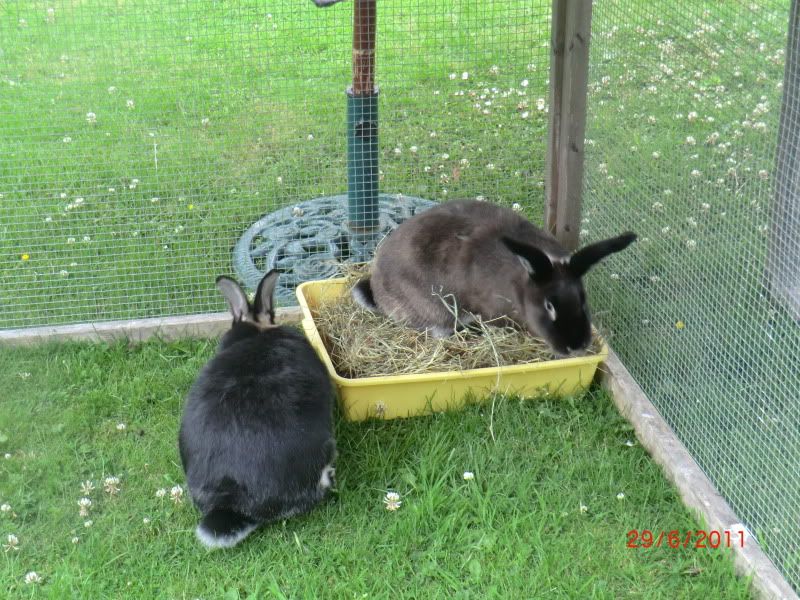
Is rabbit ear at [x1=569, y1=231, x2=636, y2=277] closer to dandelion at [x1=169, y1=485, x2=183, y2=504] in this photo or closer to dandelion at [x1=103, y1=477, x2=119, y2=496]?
dandelion at [x1=169, y1=485, x2=183, y2=504]

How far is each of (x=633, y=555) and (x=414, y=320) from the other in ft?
5.00

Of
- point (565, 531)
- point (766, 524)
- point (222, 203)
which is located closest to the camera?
point (766, 524)

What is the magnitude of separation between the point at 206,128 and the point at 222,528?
2550mm

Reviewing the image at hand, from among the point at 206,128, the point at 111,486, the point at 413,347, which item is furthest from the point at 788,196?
the point at 206,128

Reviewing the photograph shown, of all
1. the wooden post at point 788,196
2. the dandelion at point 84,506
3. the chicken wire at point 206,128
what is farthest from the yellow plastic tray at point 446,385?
the chicken wire at point 206,128

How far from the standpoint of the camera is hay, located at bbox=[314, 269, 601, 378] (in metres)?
4.02

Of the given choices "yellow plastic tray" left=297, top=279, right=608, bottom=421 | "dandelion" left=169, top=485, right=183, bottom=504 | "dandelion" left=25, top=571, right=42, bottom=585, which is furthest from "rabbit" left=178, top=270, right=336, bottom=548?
"dandelion" left=25, top=571, right=42, bottom=585

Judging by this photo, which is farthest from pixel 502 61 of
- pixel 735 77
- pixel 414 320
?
pixel 735 77

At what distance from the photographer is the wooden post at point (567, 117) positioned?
4270 millimetres

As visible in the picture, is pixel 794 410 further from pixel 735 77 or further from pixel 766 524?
pixel 735 77

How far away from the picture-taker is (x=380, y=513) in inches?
133

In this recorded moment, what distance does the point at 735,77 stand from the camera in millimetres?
3172

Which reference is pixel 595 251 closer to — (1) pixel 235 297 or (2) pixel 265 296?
(2) pixel 265 296
